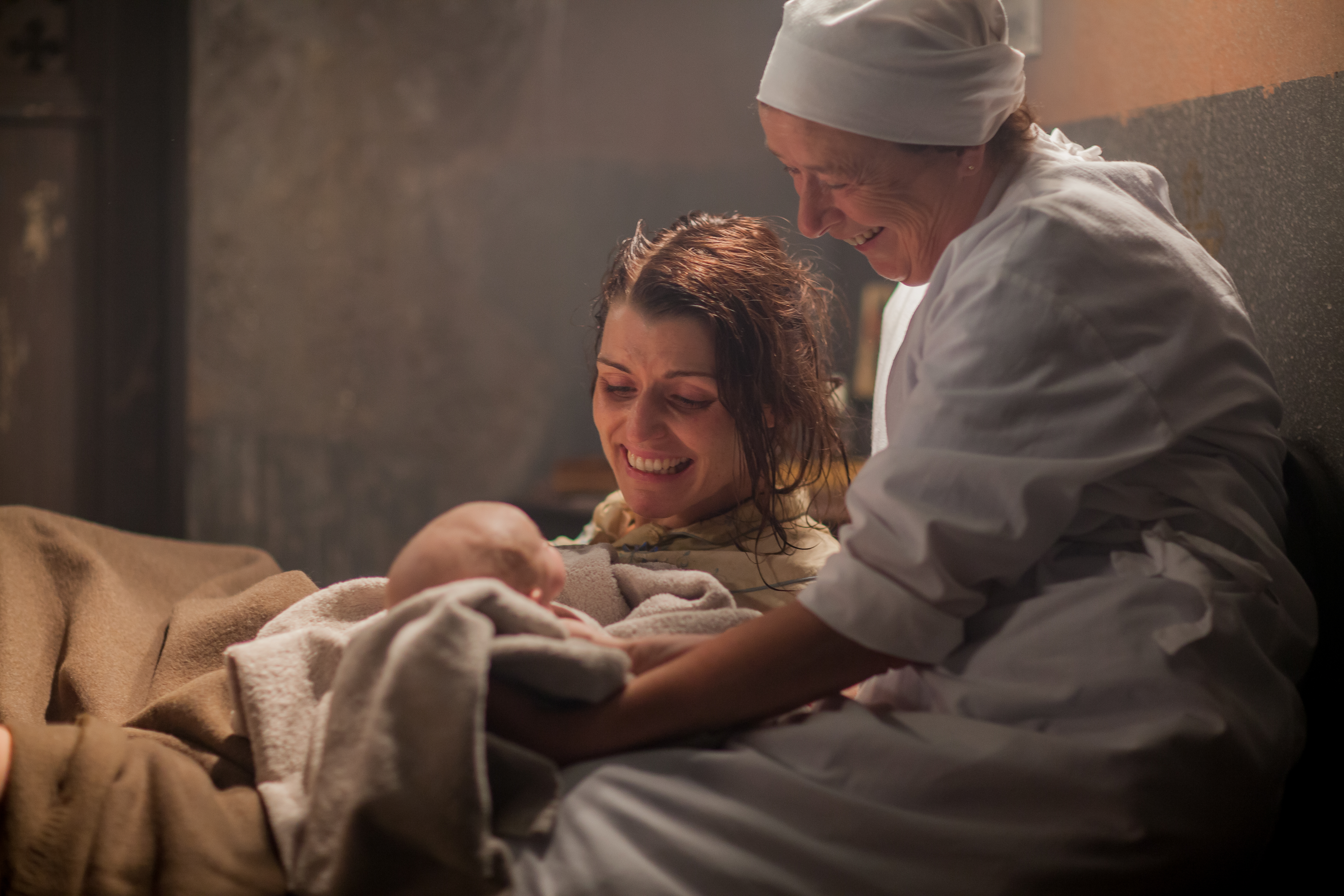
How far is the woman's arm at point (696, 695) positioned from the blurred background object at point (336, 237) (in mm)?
2107

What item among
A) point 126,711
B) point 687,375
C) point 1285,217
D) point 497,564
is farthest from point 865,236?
point 126,711

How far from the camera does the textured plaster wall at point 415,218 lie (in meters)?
3.45

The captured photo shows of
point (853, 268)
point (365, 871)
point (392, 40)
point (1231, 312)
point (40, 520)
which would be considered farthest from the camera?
point (853, 268)

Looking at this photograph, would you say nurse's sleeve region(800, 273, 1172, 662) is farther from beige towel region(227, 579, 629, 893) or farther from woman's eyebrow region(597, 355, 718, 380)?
woman's eyebrow region(597, 355, 718, 380)

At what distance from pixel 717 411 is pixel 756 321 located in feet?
0.53

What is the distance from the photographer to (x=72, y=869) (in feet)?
3.23

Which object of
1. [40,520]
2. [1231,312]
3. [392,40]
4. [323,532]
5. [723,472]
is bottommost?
[323,532]

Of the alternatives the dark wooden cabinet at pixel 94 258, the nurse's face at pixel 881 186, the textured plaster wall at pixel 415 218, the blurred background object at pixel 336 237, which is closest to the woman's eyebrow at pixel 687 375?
the nurse's face at pixel 881 186

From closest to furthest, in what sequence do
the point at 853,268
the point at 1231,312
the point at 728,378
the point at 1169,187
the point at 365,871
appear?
the point at 365,871
the point at 1231,312
the point at 728,378
the point at 1169,187
the point at 853,268

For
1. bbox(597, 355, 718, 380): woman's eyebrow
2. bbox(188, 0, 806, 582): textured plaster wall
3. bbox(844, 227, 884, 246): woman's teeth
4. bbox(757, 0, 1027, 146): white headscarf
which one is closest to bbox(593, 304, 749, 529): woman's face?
bbox(597, 355, 718, 380): woman's eyebrow

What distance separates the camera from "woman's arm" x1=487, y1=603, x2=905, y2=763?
3.58ft

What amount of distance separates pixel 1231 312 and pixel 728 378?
27.1 inches

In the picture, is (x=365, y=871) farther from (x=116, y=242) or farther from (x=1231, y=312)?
(x=116, y=242)

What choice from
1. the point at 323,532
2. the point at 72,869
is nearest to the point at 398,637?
the point at 72,869
